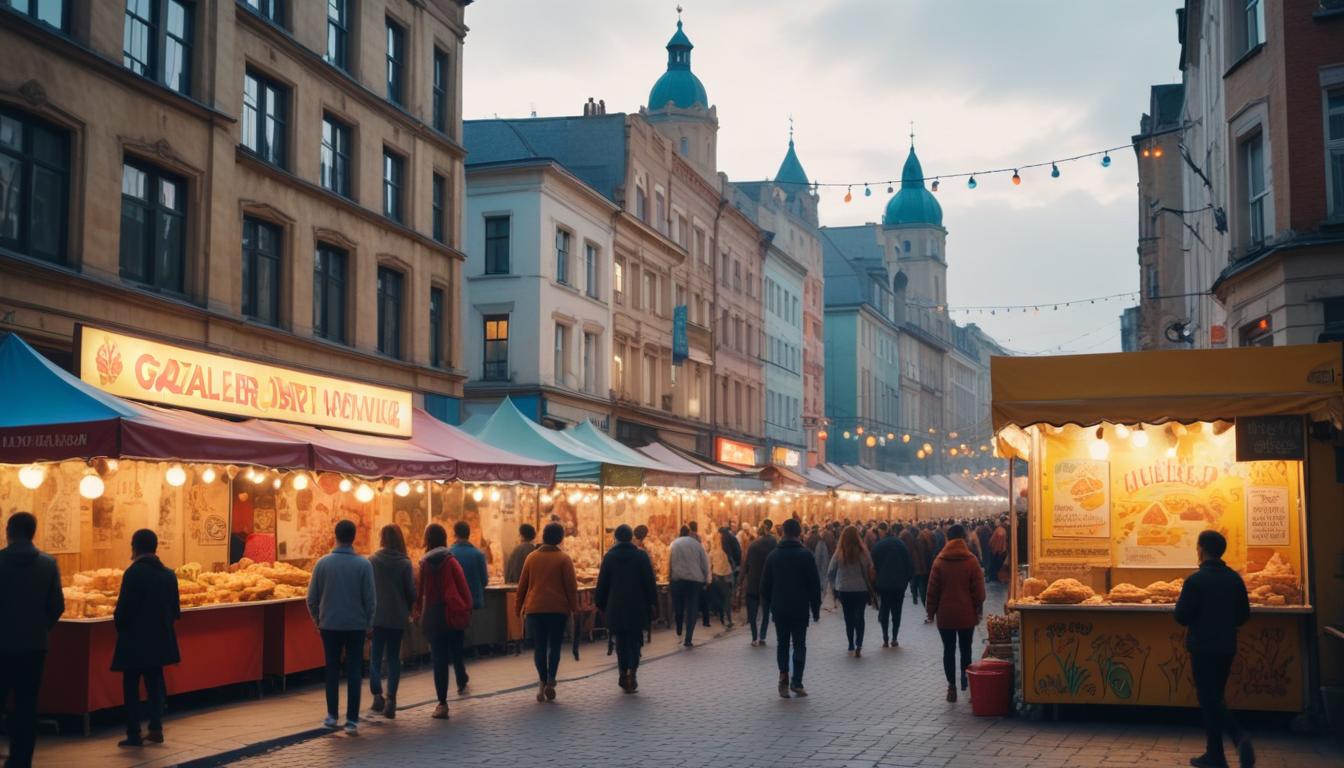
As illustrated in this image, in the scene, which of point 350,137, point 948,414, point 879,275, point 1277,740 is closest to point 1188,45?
point 350,137

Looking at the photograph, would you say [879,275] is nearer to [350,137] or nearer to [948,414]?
[948,414]

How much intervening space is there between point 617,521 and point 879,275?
73937 millimetres

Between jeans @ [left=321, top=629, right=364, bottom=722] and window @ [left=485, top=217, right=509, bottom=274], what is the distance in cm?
2694

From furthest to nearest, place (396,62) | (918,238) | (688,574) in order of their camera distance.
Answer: (918,238) < (396,62) < (688,574)

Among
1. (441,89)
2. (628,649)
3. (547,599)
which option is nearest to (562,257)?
(441,89)

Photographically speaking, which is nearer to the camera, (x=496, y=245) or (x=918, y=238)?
(x=496, y=245)

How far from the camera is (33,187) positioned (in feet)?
60.7

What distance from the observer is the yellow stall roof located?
13.3 m

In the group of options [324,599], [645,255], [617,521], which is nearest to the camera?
[324,599]

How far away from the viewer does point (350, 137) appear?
1109 inches

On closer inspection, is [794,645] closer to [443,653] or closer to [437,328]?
[443,653]

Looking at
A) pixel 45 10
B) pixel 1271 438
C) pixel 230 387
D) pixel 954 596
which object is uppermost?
pixel 45 10

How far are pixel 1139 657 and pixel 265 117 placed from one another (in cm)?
1728

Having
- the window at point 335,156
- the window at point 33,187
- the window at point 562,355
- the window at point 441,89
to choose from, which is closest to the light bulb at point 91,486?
the window at point 33,187
